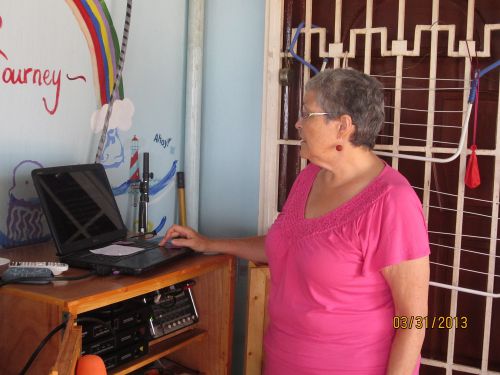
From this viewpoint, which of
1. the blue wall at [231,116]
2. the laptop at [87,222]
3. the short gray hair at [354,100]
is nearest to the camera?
the short gray hair at [354,100]

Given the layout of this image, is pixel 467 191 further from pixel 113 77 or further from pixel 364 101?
pixel 113 77

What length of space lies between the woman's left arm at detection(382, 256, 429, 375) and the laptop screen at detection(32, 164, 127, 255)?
2.70 ft

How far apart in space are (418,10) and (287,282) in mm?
1034

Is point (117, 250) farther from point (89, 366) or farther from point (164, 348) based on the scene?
point (89, 366)

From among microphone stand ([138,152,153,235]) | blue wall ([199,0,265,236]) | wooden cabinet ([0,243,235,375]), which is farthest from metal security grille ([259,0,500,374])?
wooden cabinet ([0,243,235,375])

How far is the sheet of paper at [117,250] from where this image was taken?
1.61 meters

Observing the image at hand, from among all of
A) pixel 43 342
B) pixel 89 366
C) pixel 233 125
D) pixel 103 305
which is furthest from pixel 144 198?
pixel 89 366

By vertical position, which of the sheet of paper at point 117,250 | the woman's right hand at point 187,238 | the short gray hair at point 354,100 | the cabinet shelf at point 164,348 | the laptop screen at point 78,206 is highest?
the short gray hair at point 354,100

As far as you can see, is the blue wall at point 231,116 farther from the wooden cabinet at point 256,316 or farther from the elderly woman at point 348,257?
the elderly woman at point 348,257

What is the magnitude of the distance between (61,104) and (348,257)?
1.01m

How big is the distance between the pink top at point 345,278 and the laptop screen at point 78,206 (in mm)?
543

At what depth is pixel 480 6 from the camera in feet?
6.08

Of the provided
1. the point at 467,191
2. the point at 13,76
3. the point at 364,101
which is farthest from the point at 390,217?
the point at 13,76

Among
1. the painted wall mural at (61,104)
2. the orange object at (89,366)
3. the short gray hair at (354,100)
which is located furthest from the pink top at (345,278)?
the painted wall mural at (61,104)
